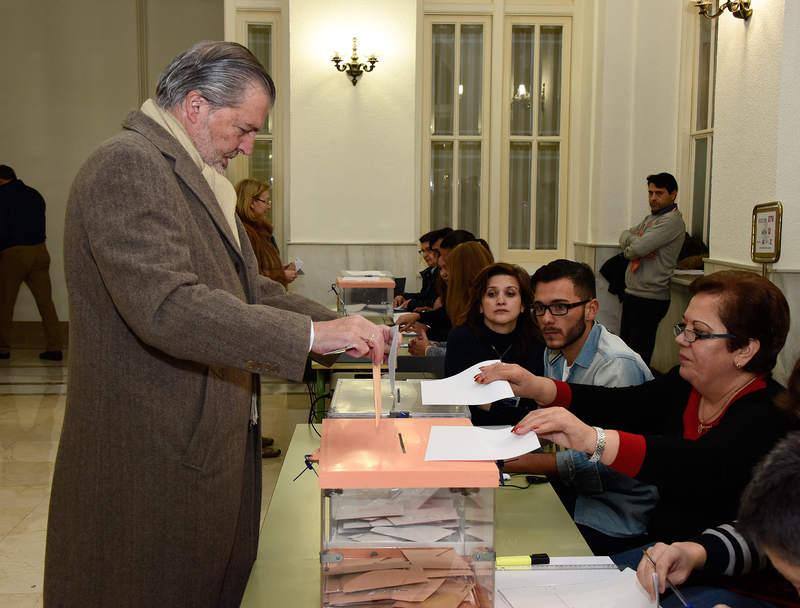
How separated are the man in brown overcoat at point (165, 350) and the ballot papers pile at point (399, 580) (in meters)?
0.36

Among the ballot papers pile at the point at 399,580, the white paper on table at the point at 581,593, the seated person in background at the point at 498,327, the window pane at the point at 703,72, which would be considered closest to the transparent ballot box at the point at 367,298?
the seated person in background at the point at 498,327

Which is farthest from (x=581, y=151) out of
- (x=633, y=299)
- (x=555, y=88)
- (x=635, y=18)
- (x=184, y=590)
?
(x=184, y=590)

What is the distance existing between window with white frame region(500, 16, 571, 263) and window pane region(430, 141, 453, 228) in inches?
20.1

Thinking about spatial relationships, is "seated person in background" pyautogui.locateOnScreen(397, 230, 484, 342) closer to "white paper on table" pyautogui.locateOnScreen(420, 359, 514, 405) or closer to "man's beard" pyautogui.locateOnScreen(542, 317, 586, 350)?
"man's beard" pyautogui.locateOnScreen(542, 317, 586, 350)

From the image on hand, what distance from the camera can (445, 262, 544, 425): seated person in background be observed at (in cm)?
372

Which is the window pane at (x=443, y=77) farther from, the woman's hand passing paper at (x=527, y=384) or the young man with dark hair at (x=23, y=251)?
the woman's hand passing paper at (x=527, y=384)

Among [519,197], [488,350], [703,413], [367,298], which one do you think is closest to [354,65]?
[519,197]

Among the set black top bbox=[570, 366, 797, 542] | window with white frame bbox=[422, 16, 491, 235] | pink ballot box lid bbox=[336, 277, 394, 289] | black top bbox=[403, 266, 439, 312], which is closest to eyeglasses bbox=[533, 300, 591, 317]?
black top bbox=[570, 366, 797, 542]

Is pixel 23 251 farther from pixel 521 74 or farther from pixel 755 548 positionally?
pixel 755 548

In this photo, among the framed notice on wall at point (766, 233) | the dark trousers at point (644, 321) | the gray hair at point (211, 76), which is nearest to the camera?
the gray hair at point (211, 76)

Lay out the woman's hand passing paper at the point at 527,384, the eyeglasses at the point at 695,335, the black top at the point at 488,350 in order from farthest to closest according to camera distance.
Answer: the black top at the point at 488,350 < the woman's hand passing paper at the point at 527,384 < the eyeglasses at the point at 695,335

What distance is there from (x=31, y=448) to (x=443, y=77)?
489 centimetres

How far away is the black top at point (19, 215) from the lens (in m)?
8.20

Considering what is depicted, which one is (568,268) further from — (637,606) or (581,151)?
(581,151)
